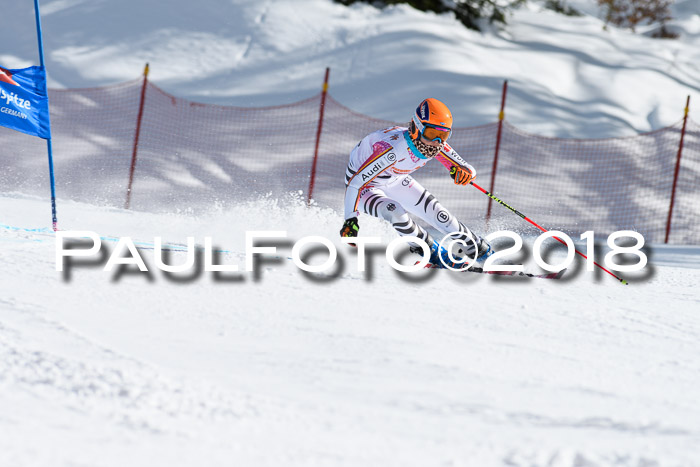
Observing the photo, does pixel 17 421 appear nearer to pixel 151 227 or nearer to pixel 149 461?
pixel 149 461

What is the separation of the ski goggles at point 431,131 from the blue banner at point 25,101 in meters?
3.17

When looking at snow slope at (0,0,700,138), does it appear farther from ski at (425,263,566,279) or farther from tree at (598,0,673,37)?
ski at (425,263,566,279)

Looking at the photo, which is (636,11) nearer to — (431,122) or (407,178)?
(407,178)

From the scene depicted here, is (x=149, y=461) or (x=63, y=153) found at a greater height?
(x=63, y=153)

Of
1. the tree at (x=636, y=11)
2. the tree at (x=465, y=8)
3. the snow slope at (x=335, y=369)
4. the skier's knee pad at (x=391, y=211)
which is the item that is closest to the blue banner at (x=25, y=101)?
the snow slope at (x=335, y=369)

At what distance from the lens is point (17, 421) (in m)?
2.82

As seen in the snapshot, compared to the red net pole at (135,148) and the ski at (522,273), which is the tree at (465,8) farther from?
the ski at (522,273)

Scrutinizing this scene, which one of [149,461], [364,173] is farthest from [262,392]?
[364,173]

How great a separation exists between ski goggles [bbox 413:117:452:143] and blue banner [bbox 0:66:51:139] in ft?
10.4

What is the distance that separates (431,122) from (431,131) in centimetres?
7

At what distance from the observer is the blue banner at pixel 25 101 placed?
6.34m

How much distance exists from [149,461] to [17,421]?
0.60 meters

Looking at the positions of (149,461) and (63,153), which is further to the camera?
(63,153)
